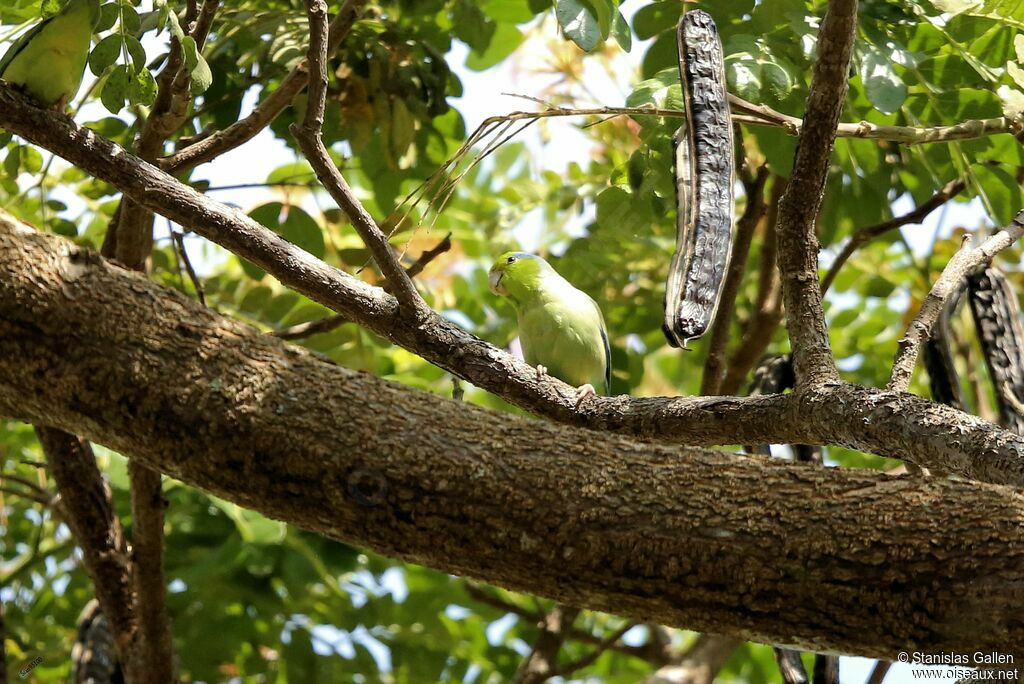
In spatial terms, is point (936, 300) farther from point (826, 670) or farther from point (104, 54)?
point (104, 54)

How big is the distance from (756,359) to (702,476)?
7.60 feet

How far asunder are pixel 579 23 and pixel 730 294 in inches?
54.4

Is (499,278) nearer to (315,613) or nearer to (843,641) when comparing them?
(315,613)

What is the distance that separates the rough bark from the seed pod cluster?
27cm

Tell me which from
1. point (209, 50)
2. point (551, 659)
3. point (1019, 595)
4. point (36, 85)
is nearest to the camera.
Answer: point (1019, 595)

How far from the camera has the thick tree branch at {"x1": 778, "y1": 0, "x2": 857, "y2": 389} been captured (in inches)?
79.6

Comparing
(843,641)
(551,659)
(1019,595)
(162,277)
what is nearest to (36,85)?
(162,277)

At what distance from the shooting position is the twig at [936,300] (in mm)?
2104

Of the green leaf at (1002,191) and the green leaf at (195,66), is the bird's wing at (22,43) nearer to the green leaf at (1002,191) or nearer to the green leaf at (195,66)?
the green leaf at (195,66)

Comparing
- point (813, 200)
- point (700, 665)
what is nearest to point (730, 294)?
point (813, 200)

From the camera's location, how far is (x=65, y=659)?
13.4ft

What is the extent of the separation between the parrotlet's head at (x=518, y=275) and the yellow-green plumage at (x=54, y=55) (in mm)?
1529

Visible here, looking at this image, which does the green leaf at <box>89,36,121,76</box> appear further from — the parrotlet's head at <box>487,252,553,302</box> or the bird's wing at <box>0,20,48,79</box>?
the parrotlet's head at <box>487,252,553,302</box>

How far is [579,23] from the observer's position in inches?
87.0
